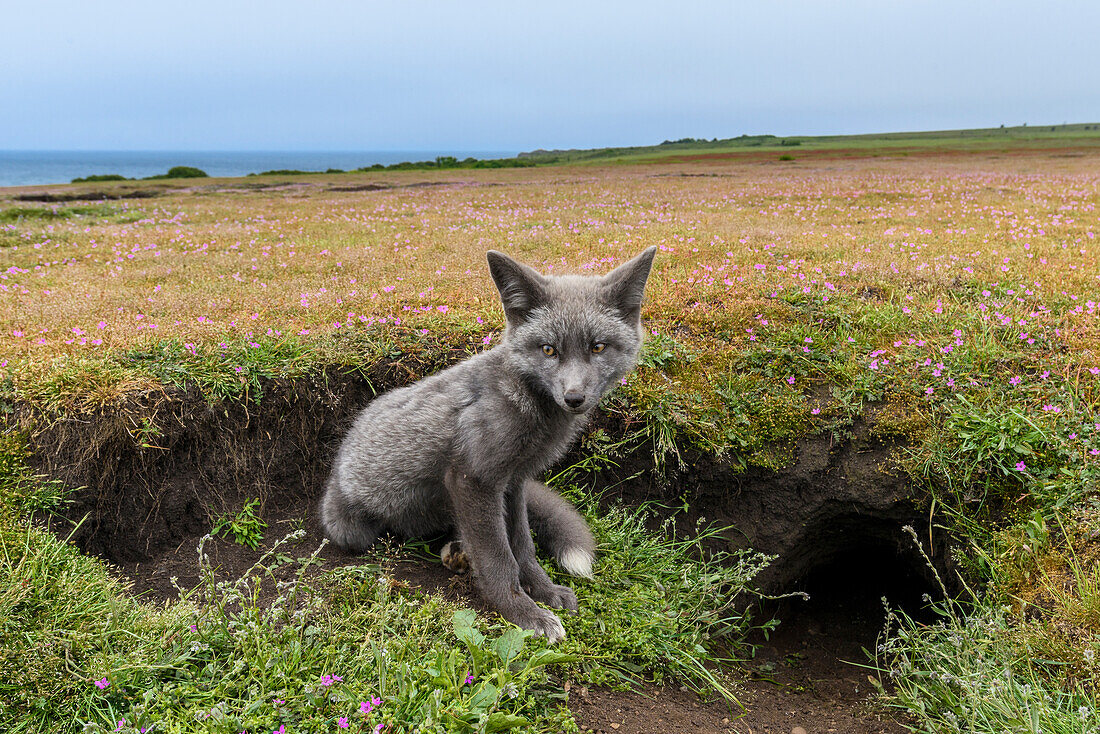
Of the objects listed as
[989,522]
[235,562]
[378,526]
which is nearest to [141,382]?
[235,562]

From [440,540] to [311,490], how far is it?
1.15m

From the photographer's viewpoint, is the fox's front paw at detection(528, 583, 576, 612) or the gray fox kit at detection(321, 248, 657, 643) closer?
the gray fox kit at detection(321, 248, 657, 643)

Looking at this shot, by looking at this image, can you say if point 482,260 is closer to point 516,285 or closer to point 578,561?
point 516,285

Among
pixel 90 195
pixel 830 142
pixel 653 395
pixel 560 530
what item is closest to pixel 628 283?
pixel 653 395

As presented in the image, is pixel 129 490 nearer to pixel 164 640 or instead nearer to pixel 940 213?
pixel 164 640

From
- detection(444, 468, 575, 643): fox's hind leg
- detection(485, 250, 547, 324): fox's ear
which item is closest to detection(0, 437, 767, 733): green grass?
detection(444, 468, 575, 643): fox's hind leg

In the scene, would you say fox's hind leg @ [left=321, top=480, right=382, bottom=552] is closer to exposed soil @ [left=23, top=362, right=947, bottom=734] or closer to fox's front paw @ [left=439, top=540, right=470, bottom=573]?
exposed soil @ [left=23, top=362, right=947, bottom=734]

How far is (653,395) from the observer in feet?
15.6

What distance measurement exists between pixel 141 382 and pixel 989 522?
5.55 m

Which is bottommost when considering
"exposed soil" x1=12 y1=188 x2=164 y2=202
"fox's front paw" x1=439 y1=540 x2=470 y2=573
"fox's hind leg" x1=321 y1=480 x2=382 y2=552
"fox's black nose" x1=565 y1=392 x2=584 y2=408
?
"fox's front paw" x1=439 y1=540 x2=470 y2=573

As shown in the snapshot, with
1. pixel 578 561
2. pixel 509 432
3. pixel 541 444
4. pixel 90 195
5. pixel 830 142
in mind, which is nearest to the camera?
pixel 509 432

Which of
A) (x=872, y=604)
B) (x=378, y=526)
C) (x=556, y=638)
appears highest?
(x=378, y=526)

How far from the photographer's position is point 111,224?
39.1 feet

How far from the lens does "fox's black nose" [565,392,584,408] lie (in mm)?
3023
